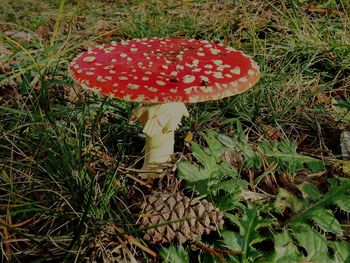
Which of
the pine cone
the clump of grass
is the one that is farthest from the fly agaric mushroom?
the pine cone

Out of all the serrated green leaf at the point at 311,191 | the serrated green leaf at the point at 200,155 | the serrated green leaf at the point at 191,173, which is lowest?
the serrated green leaf at the point at 191,173

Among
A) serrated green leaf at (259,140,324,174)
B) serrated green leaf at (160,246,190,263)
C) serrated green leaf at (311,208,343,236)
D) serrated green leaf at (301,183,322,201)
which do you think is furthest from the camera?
serrated green leaf at (259,140,324,174)

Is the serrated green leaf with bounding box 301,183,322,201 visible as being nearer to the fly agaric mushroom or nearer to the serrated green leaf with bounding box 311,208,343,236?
the serrated green leaf with bounding box 311,208,343,236

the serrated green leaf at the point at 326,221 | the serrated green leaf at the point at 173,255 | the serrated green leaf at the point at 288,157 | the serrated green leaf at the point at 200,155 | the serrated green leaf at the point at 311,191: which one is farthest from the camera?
the serrated green leaf at the point at 288,157

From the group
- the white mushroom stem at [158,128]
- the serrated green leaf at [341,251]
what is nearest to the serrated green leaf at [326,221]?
the serrated green leaf at [341,251]

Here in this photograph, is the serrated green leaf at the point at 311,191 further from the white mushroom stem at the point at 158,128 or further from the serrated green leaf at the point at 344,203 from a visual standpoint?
the white mushroom stem at the point at 158,128

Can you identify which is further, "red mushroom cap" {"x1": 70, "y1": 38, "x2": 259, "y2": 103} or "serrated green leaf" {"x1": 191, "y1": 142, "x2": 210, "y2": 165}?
"serrated green leaf" {"x1": 191, "y1": 142, "x2": 210, "y2": 165}

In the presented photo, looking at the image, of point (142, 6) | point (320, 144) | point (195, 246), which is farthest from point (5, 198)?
point (142, 6)
